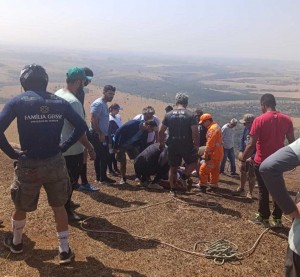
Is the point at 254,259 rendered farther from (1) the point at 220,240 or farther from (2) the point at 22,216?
(2) the point at 22,216

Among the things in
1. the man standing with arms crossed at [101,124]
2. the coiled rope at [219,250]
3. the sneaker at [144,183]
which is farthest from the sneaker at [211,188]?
the coiled rope at [219,250]

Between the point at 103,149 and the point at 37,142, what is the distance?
4001 mm

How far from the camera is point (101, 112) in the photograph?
7512 mm

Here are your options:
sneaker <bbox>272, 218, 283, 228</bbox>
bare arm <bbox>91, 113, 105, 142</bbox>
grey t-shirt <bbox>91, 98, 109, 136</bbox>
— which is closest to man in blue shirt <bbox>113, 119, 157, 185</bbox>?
grey t-shirt <bbox>91, 98, 109, 136</bbox>

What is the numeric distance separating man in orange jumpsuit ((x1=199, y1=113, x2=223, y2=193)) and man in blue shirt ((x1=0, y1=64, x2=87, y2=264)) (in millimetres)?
4120

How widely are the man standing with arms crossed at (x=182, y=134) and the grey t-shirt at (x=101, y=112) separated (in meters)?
1.33

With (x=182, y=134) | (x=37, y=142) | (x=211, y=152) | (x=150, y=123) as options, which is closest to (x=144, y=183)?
(x=150, y=123)

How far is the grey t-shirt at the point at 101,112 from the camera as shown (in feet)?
24.4

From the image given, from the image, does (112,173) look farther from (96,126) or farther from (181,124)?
(181,124)

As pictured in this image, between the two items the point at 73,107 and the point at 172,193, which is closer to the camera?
the point at 73,107

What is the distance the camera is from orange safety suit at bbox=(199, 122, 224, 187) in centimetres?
769

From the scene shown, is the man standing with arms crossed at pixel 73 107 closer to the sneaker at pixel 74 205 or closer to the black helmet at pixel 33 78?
the sneaker at pixel 74 205

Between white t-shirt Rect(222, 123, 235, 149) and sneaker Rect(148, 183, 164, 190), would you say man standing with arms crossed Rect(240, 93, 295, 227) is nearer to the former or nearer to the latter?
sneaker Rect(148, 183, 164, 190)

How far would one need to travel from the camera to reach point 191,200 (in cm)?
709
